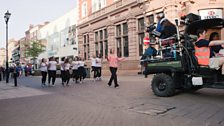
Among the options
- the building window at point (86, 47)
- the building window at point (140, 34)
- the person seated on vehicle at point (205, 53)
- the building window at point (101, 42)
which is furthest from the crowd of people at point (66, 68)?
the building window at point (86, 47)

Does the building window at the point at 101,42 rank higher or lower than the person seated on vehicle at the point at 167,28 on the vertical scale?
higher

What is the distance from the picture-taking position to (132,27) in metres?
24.9

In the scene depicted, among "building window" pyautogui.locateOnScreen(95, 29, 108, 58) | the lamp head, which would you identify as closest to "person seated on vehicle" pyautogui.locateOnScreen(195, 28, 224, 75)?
the lamp head

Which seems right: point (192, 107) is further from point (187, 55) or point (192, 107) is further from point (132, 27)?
point (132, 27)

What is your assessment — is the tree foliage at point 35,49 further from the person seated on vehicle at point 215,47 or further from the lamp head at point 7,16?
the person seated on vehicle at point 215,47

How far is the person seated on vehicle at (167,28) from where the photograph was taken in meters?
7.98

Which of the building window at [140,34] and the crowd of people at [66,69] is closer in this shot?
the crowd of people at [66,69]

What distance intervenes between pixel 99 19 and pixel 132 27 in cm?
703

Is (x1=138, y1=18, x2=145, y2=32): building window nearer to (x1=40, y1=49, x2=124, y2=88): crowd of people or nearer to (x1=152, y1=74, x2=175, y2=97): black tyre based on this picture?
→ (x1=40, y1=49, x2=124, y2=88): crowd of people

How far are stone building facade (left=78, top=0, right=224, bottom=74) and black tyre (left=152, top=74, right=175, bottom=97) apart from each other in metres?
10.7

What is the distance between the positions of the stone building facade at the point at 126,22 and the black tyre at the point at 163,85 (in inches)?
419

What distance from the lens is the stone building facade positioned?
19609mm

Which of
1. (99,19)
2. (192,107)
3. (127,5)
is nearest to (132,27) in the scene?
(127,5)

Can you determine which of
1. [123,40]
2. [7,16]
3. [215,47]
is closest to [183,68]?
[215,47]
